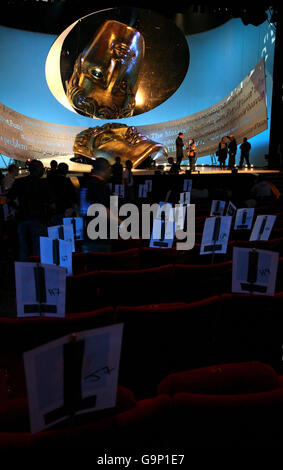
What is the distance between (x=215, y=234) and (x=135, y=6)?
10908 millimetres

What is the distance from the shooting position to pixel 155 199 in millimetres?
11586

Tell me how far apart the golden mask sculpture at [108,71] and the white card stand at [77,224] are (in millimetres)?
11580

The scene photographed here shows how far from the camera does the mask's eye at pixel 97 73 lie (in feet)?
47.1

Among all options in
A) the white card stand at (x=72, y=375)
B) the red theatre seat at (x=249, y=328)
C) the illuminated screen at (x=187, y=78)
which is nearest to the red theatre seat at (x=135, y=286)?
the red theatre seat at (x=249, y=328)

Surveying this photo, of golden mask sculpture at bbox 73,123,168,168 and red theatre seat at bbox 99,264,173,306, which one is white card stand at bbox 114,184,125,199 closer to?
golden mask sculpture at bbox 73,123,168,168

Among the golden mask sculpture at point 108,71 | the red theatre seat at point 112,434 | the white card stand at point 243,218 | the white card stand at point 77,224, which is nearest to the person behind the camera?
the red theatre seat at point 112,434

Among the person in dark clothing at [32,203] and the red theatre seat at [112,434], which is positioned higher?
the person in dark clothing at [32,203]

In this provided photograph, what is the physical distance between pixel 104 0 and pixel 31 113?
897 centimetres

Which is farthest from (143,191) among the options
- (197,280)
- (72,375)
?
(72,375)

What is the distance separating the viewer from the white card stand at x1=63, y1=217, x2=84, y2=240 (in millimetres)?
4223

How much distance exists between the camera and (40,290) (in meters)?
2.40

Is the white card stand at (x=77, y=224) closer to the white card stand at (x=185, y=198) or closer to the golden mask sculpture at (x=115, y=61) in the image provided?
the white card stand at (x=185, y=198)

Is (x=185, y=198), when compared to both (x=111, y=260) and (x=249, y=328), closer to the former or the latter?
(x=111, y=260)
